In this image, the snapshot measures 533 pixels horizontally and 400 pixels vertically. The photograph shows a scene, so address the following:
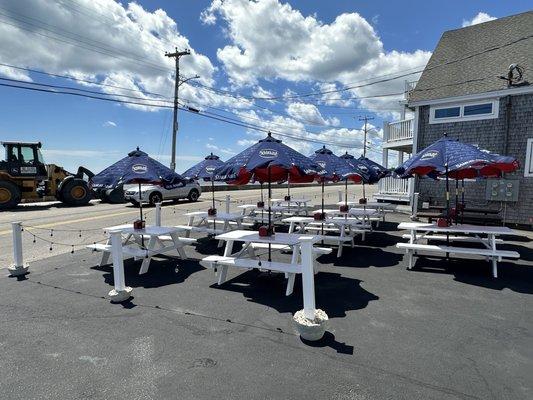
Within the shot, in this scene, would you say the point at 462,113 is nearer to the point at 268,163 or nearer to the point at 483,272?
the point at 483,272

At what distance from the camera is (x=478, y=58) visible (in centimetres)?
1508

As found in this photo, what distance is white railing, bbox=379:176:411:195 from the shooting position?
59.8ft

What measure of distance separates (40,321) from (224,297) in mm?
2517

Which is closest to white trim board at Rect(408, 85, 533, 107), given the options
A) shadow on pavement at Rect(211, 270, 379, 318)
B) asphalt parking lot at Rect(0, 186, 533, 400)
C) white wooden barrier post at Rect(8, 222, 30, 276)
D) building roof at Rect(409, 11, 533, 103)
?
building roof at Rect(409, 11, 533, 103)

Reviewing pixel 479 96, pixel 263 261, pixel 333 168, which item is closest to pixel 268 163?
pixel 263 261

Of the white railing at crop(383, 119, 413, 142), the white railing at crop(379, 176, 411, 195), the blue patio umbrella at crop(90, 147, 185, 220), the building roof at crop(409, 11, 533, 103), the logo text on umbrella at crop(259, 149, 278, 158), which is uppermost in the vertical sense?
the building roof at crop(409, 11, 533, 103)

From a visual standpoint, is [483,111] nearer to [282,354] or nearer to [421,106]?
[421,106]

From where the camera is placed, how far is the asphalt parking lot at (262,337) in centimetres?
334

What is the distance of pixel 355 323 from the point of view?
15.4 feet

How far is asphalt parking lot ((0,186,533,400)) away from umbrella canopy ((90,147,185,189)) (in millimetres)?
1891

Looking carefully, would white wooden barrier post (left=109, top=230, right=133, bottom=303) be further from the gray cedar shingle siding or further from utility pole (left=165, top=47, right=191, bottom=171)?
utility pole (left=165, top=47, right=191, bottom=171)

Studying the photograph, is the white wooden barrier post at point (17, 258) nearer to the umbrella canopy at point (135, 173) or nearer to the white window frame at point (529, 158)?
the umbrella canopy at point (135, 173)

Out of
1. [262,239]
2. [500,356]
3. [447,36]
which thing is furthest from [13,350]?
[447,36]

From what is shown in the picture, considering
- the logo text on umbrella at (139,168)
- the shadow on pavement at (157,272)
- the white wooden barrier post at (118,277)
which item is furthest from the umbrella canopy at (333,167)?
the white wooden barrier post at (118,277)
